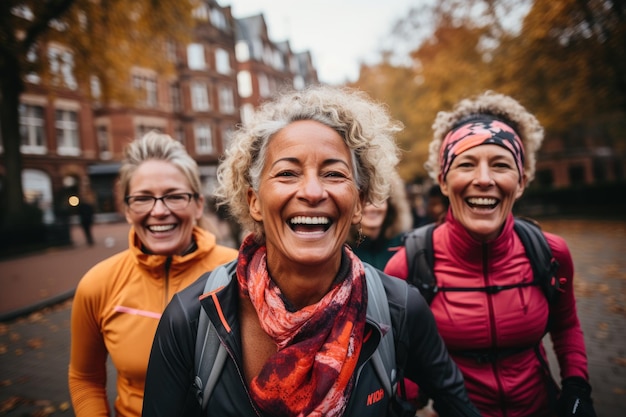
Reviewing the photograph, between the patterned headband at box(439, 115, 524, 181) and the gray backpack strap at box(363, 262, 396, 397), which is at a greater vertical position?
the patterned headband at box(439, 115, 524, 181)

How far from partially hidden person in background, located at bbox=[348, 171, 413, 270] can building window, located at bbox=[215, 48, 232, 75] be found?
34.4 metres

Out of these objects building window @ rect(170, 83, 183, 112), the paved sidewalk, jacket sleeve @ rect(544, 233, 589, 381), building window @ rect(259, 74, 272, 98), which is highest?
building window @ rect(259, 74, 272, 98)

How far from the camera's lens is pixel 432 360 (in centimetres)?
160

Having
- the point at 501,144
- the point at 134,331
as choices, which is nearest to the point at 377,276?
the point at 501,144

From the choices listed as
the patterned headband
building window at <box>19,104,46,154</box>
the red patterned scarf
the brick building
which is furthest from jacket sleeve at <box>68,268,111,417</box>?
building window at <box>19,104,46,154</box>

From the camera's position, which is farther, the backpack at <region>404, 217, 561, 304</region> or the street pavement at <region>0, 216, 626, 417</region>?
the street pavement at <region>0, 216, 626, 417</region>

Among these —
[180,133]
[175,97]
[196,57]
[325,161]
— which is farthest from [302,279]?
[196,57]

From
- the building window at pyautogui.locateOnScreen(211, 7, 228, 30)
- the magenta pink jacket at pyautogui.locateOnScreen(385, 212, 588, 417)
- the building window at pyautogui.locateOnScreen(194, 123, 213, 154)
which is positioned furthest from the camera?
the building window at pyautogui.locateOnScreen(211, 7, 228, 30)

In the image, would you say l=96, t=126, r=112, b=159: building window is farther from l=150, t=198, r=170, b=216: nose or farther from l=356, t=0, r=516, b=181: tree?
l=150, t=198, r=170, b=216: nose

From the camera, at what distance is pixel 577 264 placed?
29.5 feet

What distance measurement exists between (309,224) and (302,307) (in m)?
0.41

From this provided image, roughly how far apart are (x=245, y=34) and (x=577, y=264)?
41.1m

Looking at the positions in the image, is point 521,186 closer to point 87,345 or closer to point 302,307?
point 302,307

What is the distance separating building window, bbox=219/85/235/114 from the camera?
114 ft
